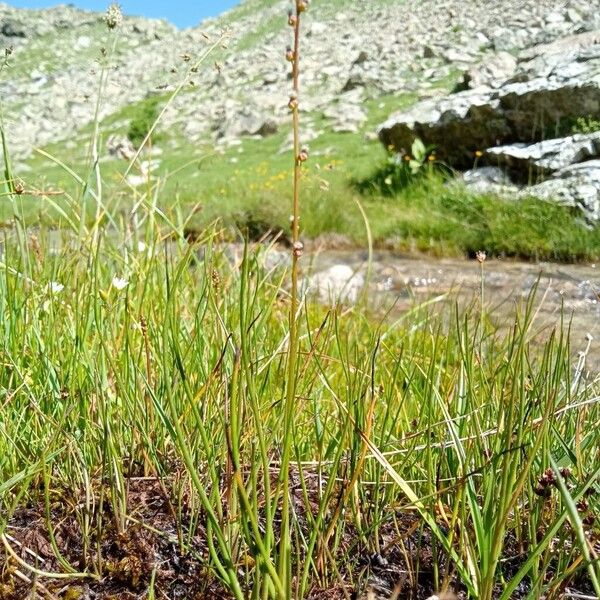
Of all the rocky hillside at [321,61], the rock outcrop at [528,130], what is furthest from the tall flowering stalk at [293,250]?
the rocky hillside at [321,61]

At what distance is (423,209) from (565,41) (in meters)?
4.44

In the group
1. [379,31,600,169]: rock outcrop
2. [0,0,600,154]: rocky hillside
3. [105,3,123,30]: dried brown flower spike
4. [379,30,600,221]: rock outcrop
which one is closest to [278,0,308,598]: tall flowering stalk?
[105,3,123,30]: dried brown flower spike

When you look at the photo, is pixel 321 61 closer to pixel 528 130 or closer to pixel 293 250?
pixel 528 130

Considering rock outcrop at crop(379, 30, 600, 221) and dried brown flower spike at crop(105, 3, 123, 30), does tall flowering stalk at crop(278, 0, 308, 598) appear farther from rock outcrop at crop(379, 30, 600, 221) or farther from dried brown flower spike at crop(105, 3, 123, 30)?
rock outcrop at crop(379, 30, 600, 221)

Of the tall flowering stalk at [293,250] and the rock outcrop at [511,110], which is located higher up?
the rock outcrop at [511,110]

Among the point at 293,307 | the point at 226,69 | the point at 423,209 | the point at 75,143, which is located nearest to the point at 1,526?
the point at 293,307

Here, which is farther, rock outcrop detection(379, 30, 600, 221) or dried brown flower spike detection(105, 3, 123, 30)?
rock outcrop detection(379, 30, 600, 221)

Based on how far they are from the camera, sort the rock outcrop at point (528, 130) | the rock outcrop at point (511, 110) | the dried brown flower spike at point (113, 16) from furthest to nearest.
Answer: the rock outcrop at point (511, 110), the rock outcrop at point (528, 130), the dried brown flower spike at point (113, 16)

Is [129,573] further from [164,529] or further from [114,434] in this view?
[114,434]

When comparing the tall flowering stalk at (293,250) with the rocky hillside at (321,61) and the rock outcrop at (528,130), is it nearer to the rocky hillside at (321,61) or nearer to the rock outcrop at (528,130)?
the rock outcrop at (528,130)

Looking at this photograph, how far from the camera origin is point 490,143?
8688mm

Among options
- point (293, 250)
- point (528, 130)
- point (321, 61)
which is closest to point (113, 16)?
point (293, 250)

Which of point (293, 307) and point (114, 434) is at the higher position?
point (293, 307)

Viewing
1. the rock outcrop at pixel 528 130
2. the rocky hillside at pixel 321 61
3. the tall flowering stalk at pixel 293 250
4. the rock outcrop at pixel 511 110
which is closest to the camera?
the tall flowering stalk at pixel 293 250
